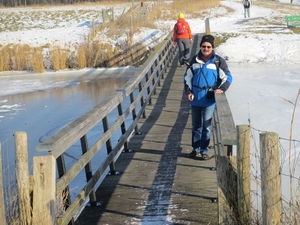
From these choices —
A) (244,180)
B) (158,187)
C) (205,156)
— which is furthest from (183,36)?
(244,180)

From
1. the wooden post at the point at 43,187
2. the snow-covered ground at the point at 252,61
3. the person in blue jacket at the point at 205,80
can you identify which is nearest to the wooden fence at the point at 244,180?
the wooden post at the point at 43,187

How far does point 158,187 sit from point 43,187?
240 cm

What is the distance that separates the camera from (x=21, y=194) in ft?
12.1

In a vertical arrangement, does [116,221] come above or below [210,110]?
below

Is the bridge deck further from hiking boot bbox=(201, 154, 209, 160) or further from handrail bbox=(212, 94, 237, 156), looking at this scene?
handrail bbox=(212, 94, 237, 156)

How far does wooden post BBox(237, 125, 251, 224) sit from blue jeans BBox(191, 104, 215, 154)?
261 centimetres

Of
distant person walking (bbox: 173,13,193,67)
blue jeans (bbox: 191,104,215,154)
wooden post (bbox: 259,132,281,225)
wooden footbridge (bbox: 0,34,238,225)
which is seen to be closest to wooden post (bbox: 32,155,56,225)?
wooden footbridge (bbox: 0,34,238,225)

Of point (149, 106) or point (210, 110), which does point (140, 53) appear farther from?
point (210, 110)

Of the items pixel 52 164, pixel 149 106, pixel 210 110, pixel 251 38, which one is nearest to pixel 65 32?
pixel 251 38

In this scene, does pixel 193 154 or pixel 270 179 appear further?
pixel 193 154

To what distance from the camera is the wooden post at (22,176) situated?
369 centimetres

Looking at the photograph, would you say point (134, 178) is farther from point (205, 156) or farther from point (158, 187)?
point (205, 156)

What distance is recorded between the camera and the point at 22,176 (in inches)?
145

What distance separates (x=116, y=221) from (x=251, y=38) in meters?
23.8
